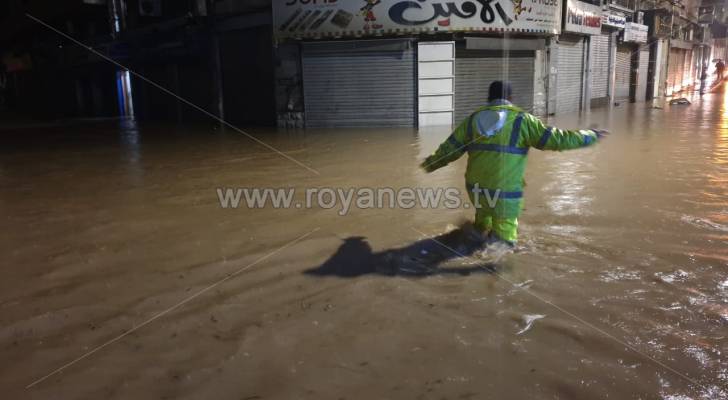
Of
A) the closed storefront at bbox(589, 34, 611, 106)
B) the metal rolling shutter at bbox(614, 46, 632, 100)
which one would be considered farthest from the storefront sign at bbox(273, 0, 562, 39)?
the metal rolling shutter at bbox(614, 46, 632, 100)

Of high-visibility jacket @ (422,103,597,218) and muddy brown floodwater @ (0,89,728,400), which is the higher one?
high-visibility jacket @ (422,103,597,218)

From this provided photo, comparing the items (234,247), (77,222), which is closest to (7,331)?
(234,247)

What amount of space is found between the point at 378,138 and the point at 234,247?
8.78 m

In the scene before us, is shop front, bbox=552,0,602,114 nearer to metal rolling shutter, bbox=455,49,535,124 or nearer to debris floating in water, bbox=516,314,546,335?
metal rolling shutter, bbox=455,49,535,124

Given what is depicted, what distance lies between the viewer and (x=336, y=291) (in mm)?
3762

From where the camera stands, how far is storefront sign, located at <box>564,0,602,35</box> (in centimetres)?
1838

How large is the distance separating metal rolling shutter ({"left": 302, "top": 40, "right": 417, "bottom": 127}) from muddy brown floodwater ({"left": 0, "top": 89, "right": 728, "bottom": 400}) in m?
9.37

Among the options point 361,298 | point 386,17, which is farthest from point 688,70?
point 361,298

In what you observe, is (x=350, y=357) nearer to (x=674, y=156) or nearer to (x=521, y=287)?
(x=521, y=287)

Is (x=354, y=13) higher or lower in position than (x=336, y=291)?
higher

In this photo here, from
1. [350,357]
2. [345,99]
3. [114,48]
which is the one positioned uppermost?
[114,48]

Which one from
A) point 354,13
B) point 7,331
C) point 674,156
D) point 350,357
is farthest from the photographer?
point 354,13

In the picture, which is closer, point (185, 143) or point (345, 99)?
point (185, 143)

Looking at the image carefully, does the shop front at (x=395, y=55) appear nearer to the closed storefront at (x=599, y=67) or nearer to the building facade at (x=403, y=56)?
the building facade at (x=403, y=56)
